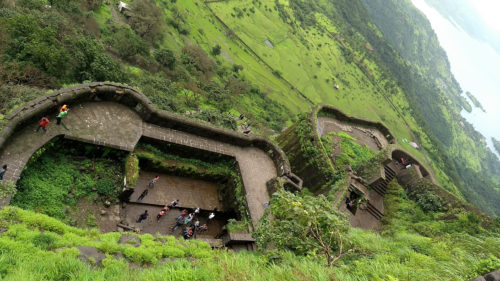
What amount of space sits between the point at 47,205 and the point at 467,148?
152m

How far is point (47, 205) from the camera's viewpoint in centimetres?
908

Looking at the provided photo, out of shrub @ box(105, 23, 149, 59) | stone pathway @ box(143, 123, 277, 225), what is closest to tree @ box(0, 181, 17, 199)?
stone pathway @ box(143, 123, 277, 225)

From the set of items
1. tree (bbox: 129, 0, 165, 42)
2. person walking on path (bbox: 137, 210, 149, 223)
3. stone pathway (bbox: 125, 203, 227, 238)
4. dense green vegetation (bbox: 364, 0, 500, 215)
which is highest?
dense green vegetation (bbox: 364, 0, 500, 215)

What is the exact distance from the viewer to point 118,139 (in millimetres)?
11352

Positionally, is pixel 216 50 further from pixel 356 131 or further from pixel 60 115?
pixel 60 115

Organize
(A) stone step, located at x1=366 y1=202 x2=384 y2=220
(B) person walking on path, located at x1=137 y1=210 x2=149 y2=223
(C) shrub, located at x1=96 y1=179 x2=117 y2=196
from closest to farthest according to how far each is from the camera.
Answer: (C) shrub, located at x1=96 y1=179 x2=117 y2=196
(B) person walking on path, located at x1=137 y1=210 x2=149 y2=223
(A) stone step, located at x1=366 y1=202 x2=384 y2=220

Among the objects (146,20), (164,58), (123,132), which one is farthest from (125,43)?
(123,132)

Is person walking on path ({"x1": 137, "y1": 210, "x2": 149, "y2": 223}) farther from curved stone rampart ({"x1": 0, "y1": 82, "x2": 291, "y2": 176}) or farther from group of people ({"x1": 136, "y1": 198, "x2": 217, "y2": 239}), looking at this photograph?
curved stone rampart ({"x1": 0, "y1": 82, "x2": 291, "y2": 176})

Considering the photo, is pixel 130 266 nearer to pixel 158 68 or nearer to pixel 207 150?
pixel 207 150

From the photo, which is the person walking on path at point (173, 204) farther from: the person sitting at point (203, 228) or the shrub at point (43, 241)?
the shrub at point (43, 241)

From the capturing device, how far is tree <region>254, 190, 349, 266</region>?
6.73 meters

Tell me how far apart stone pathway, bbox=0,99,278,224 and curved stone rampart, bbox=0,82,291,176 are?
258 mm

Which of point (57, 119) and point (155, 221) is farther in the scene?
point (155, 221)

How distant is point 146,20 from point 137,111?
1445 inches
